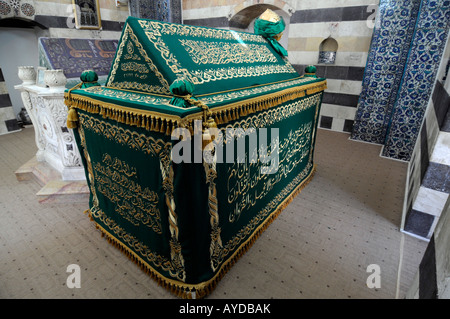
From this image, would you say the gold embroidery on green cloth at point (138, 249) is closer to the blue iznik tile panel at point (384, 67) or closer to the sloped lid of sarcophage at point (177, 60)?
the sloped lid of sarcophage at point (177, 60)

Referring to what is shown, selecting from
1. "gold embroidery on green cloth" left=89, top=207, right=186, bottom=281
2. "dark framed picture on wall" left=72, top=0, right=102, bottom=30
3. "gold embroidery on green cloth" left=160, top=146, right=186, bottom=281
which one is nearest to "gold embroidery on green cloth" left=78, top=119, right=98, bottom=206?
"gold embroidery on green cloth" left=89, top=207, right=186, bottom=281

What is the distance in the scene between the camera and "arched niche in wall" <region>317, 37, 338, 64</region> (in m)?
4.96

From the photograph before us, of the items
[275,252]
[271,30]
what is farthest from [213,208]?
[271,30]

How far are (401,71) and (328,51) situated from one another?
1.44 m

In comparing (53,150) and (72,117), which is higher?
(72,117)

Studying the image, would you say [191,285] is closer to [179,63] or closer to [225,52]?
[179,63]

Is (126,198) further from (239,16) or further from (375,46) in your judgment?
(239,16)

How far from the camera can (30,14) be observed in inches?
201

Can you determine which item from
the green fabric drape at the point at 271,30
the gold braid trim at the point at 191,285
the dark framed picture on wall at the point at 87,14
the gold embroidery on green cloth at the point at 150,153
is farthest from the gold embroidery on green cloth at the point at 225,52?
the dark framed picture on wall at the point at 87,14

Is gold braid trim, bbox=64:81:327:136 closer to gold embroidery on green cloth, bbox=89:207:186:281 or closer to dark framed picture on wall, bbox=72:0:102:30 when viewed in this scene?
gold embroidery on green cloth, bbox=89:207:186:281

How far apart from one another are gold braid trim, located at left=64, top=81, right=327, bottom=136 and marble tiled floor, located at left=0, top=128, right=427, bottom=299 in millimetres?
1146

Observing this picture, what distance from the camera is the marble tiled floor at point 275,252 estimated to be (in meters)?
1.76

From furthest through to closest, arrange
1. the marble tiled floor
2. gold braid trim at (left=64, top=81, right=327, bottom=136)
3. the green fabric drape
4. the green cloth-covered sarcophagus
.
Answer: the green fabric drape < the marble tiled floor < the green cloth-covered sarcophagus < gold braid trim at (left=64, top=81, right=327, bottom=136)

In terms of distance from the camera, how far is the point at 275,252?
2.09m
